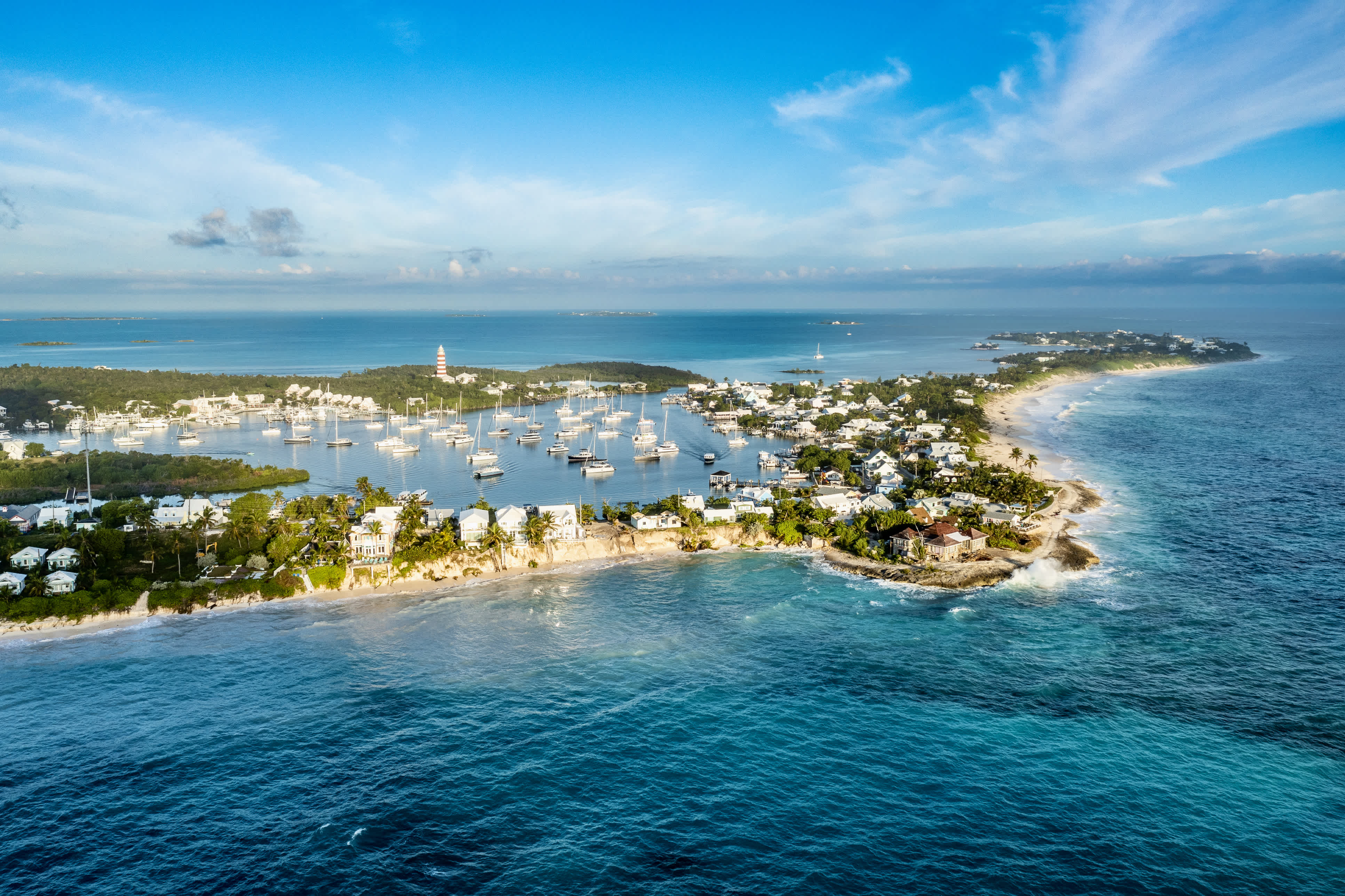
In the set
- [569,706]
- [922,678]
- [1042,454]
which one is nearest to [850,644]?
[922,678]

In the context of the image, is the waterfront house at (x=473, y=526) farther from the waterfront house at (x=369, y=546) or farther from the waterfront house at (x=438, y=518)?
the waterfront house at (x=369, y=546)

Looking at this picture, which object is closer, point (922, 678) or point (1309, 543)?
point (922, 678)

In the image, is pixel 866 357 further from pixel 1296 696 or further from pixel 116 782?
pixel 116 782

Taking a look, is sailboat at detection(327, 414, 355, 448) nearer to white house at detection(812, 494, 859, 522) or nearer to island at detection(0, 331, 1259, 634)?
island at detection(0, 331, 1259, 634)

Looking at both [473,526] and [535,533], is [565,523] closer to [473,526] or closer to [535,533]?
[535,533]

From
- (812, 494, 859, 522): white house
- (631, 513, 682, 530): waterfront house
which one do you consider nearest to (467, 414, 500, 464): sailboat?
(631, 513, 682, 530): waterfront house

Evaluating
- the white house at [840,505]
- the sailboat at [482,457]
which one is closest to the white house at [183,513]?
the sailboat at [482,457]
